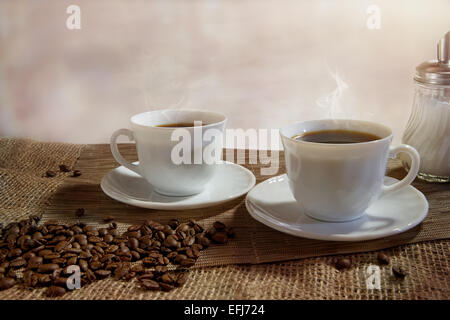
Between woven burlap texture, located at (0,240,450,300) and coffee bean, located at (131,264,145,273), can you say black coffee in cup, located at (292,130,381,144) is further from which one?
coffee bean, located at (131,264,145,273)

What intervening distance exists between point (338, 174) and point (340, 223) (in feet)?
0.33

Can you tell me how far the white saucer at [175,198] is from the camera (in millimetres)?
1042

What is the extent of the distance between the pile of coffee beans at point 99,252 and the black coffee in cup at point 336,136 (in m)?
0.25

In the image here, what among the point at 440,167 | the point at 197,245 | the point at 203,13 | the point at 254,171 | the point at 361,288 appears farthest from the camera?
the point at 203,13

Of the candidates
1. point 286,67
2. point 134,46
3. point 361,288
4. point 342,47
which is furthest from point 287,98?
point 361,288

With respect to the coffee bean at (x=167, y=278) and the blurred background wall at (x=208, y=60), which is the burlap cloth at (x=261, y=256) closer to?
the coffee bean at (x=167, y=278)

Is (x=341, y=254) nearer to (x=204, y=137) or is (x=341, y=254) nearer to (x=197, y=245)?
(x=197, y=245)

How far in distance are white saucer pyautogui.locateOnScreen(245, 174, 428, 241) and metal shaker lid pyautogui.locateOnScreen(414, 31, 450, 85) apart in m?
0.27

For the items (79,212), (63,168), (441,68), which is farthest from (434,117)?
(63,168)

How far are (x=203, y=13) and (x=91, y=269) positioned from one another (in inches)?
42.7

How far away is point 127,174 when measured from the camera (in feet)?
3.99

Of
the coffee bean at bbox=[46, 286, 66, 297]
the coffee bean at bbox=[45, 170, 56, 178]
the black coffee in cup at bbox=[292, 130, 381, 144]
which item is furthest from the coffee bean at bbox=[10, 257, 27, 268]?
the black coffee in cup at bbox=[292, 130, 381, 144]

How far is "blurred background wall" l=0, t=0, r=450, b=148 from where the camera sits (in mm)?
1694

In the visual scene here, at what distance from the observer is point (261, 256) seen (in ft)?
2.88
